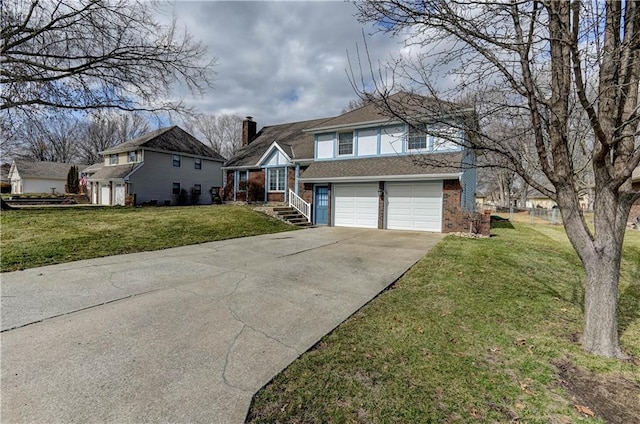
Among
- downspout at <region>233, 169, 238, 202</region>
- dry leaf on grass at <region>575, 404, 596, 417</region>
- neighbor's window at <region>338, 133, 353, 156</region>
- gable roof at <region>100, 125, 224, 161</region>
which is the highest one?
gable roof at <region>100, 125, 224, 161</region>

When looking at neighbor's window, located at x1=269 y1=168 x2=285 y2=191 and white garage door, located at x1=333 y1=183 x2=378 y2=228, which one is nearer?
white garage door, located at x1=333 y1=183 x2=378 y2=228

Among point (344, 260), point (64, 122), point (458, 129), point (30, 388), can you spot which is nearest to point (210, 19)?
point (64, 122)

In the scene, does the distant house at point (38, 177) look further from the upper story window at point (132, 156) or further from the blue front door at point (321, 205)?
the blue front door at point (321, 205)

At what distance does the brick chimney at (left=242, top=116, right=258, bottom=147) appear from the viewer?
998 inches

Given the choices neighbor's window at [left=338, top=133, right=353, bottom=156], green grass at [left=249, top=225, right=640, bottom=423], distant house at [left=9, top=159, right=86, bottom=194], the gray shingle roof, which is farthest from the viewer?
distant house at [left=9, top=159, right=86, bottom=194]

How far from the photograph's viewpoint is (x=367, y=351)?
3.31 meters

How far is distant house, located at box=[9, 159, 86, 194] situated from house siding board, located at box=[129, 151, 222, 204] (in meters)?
31.7

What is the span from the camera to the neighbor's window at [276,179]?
19.3m

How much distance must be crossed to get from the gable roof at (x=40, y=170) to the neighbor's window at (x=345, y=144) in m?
49.3

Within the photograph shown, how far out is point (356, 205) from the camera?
15711mm

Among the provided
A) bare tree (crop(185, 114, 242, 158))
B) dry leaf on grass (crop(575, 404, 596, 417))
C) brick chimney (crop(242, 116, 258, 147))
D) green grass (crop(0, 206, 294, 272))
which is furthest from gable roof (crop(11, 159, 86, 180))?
dry leaf on grass (crop(575, 404, 596, 417))

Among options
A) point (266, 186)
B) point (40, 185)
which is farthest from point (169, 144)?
point (40, 185)

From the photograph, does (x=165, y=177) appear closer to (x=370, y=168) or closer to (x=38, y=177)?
(x=370, y=168)

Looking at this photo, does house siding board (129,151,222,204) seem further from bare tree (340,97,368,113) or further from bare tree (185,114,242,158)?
bare tree (185,114,242,158)
